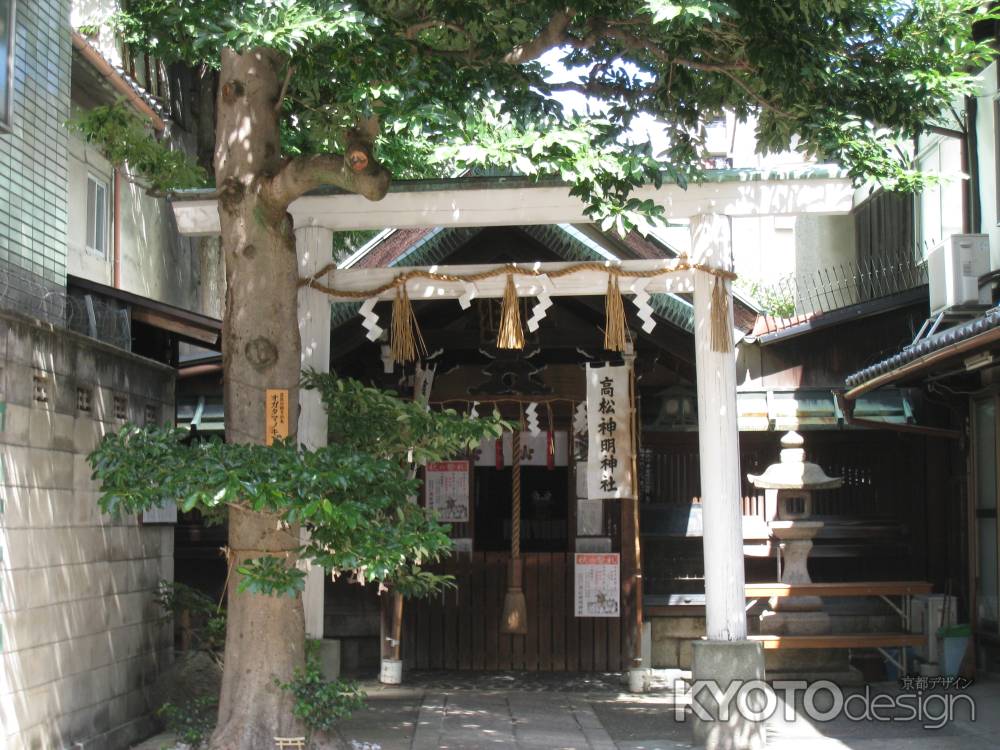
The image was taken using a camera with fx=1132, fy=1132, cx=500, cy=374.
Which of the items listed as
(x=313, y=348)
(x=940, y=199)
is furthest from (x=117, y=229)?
(x=940, y=199)

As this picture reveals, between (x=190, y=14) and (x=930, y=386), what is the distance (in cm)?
989

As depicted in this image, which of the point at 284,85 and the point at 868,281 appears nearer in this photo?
the point at 284,85

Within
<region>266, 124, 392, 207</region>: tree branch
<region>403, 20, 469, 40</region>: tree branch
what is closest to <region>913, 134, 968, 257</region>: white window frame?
<region>403, 20, 469, 40</region>: tree branch

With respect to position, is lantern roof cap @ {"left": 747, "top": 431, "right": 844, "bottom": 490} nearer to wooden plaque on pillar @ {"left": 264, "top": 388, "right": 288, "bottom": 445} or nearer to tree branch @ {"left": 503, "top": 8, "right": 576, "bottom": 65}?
tree branch @ {"left": 503, "top": 8, "right": 576, "bottom": 65}

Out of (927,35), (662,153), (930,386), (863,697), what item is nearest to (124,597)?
(662,153)

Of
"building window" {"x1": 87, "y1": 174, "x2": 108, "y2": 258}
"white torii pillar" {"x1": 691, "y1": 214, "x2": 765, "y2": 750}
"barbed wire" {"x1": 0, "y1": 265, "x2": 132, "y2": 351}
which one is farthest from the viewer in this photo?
"building window" {"x1": 87, "y1": 174, "x2": 108, "y2": 258}

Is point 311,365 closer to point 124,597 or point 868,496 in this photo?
point 124,597

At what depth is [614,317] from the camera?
1027 centimetres

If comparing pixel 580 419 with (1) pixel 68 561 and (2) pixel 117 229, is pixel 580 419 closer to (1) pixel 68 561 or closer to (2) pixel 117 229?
(1) pixel 68 561

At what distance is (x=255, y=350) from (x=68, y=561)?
2335 millimetres

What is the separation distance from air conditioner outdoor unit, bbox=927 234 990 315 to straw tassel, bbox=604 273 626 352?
15.3ft

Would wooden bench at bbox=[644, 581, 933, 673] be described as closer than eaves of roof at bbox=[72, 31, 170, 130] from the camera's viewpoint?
No

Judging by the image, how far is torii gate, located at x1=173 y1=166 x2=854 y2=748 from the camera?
10.1m

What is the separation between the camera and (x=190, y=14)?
765 cm
